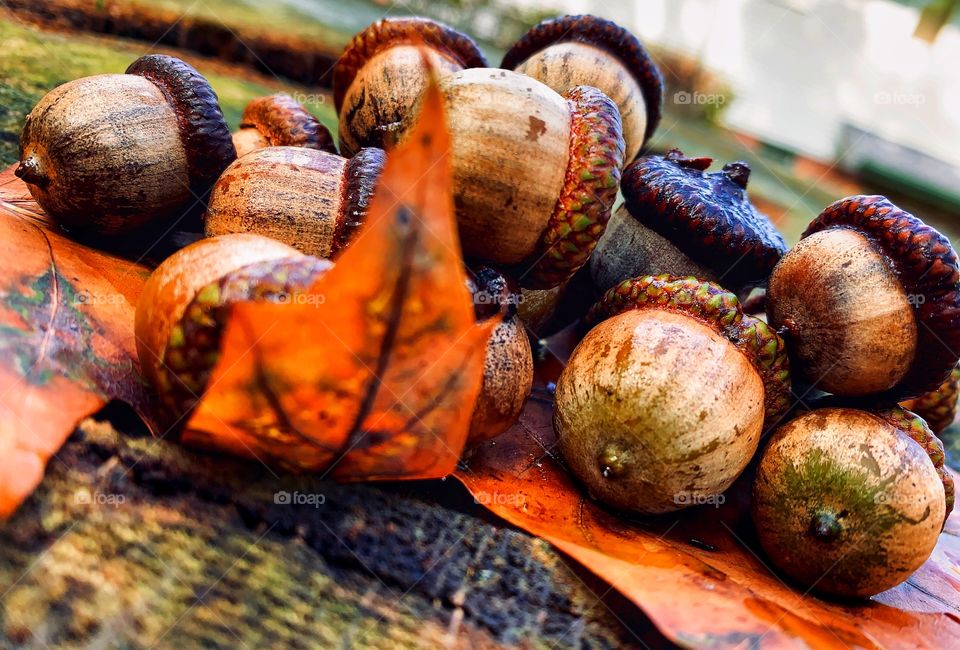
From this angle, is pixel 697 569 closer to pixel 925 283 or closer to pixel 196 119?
pixel 925 283

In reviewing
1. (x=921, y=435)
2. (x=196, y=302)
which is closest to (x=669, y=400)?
(x=921, y=435)

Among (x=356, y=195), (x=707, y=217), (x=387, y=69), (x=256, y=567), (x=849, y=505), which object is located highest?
(x=387, y=69)

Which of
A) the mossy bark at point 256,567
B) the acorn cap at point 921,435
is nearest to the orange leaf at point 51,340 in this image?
the mossy bark at point 256,567

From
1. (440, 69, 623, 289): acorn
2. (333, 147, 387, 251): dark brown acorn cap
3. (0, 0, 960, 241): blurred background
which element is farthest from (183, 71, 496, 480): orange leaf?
(0, 0, 960, 241): blurred background

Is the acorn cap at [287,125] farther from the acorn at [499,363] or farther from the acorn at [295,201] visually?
the acorn at [499,363]

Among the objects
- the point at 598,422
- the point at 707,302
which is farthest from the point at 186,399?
the point at 707,302

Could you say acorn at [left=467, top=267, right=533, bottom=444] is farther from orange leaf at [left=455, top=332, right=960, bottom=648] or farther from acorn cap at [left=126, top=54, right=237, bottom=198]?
acorn cap at [left=126, top=54, right=237, bottom=198]

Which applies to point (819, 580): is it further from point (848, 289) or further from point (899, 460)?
point (848, 289)
